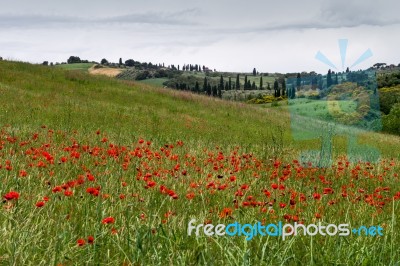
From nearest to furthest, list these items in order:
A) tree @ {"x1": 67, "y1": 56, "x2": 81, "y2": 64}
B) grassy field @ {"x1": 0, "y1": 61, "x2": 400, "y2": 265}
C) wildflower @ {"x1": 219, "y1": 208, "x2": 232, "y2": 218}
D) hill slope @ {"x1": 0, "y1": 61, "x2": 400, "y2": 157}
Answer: grassy field @ {"x1": 0, "y1": 61, "x2": 400, "y2": 265} < wildflower @ {"x1": 219, "y1": 208, "x2": 232, "y2": 218} < hill slope @ {"x1": 0, "y1": 61, "x2": 400, "y2": 157} < tree @ {"x1": 67, "y1": 56, "x2": 81, "y2": 64}

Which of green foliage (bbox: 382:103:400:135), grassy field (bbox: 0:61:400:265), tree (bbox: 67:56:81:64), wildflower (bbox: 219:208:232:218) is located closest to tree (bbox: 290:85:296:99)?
grassy field (bbox: 0:61:400:265)

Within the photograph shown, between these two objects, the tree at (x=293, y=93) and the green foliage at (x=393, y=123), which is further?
the green foliage at (x=393, y=123)

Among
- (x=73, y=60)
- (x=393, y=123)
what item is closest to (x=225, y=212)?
(x=393, y=123)

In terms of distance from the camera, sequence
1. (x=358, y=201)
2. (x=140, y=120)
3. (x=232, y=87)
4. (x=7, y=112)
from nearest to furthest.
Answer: (x=358, y=201), (x=7, y=112), (x=140, y=120), (x=232, y=87)

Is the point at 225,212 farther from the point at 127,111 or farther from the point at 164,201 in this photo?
the point at 127,111

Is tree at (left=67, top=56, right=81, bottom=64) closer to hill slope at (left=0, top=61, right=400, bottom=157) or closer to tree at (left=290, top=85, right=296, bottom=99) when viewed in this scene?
hill slope at (left=0, top=61, right=400, bottom=157)

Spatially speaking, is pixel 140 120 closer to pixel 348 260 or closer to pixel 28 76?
pixel 28 76

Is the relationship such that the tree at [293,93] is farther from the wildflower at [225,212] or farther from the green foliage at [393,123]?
the green foliage at [393,123]

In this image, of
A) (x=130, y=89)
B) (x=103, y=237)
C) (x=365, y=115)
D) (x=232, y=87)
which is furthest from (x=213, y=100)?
(x=232, y=87)

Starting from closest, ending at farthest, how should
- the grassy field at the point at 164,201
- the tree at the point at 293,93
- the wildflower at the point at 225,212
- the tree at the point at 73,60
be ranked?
1. the grassy field at the point at 164,201
2. the wildflower at the point at 225,212
3. the tree at the point at 293,93
4. the tree at the point at 73,60

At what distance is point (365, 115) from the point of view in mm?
7793

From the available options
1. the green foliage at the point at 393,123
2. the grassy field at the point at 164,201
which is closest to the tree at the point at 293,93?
the grassy field at the point at 164,201

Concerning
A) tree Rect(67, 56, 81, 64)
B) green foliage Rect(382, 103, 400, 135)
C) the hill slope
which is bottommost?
green foliage Rect(382, 103, 400, 135)

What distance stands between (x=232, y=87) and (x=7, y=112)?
150679 mm
